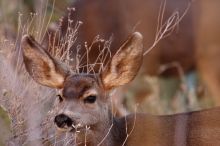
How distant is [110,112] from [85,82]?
1.18 ft

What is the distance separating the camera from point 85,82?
7.93 m

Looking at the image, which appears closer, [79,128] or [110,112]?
[79,128]

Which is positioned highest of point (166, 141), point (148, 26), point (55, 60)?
point (148, 26)

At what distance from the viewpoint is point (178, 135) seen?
803 centimetres

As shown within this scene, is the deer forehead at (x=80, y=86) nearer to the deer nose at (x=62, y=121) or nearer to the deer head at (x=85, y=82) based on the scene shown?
the deer head at (x=85, y=82)

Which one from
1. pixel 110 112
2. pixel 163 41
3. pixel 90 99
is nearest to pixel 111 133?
pixel 110 112

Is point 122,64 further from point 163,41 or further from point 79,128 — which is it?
point 163,41

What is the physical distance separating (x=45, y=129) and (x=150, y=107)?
3.70 metres

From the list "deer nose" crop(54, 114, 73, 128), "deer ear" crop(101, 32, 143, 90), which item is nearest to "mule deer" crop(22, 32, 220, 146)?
"deer ear" crop(101, 32, 143, 90)

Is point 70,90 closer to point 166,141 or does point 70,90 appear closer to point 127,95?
point 166,141

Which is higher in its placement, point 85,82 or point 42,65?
point 42,65

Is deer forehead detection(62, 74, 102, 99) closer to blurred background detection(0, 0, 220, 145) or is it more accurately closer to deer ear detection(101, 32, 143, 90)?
deer ear detection(101, 32, 143, 90)

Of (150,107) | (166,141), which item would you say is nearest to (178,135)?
(166,141)

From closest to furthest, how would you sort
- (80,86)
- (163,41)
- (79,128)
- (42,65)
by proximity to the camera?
(79,128), (80,86), (42,65), (163,41)
